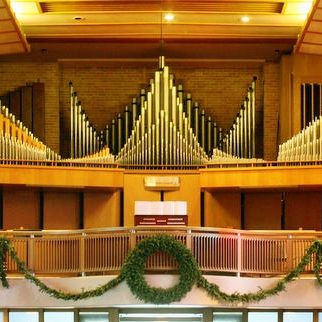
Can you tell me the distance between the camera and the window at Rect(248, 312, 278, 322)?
16837mm

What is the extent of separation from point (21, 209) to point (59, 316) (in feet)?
11.8

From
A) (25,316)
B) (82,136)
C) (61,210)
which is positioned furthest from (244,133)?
(25,316)

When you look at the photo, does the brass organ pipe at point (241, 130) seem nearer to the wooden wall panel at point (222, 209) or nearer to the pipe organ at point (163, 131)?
the pipe organ at point (163, 131)

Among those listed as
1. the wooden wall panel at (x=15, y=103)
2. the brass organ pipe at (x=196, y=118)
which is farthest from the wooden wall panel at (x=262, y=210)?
the wooden wall panel at (x=15, y=103)

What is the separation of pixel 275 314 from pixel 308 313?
581 mm

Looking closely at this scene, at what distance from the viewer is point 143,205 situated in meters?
18.2

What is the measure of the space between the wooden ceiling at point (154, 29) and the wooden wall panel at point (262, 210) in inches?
126

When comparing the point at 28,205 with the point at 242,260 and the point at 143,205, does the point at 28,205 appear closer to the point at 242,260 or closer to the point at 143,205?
the point at 143,205

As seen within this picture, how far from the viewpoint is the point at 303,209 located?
1995cm

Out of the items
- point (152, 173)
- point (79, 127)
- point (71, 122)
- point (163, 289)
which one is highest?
point (71, 122)

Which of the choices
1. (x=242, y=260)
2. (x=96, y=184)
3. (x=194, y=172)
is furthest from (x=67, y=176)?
(x=242, y=260)

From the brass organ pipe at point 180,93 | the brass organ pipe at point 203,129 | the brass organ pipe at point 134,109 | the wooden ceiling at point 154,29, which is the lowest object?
the brass organ pipe at point 203,129

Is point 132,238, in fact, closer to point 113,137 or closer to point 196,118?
point 113,137

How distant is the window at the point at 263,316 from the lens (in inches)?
663
